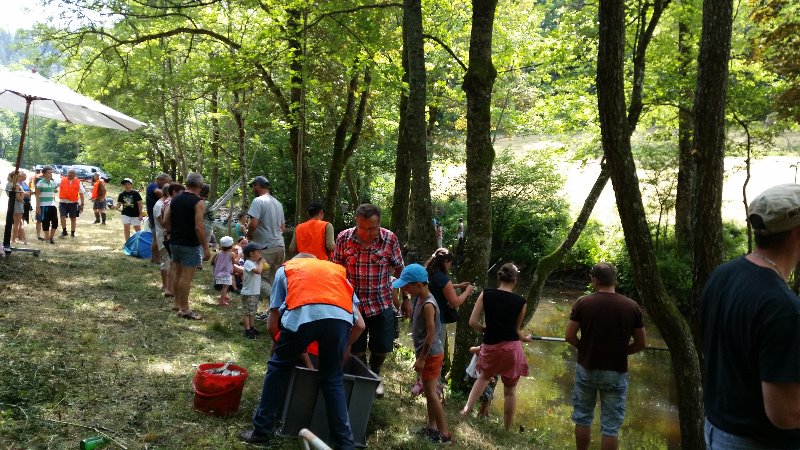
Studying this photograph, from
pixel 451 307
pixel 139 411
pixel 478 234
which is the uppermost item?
pixel 478 234

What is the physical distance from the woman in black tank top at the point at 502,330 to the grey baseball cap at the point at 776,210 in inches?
149

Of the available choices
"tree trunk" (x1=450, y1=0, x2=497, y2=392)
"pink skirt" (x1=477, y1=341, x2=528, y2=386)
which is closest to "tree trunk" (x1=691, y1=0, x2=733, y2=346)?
"pink skirt" (x1=477, y1=341, x2=528, y2=386)

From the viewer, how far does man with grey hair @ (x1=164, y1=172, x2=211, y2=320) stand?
7.22m

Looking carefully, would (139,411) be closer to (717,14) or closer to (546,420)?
(717,14)

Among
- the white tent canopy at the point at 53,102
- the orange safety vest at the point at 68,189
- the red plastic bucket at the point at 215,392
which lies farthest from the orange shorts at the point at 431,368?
the orange safety vest at the point at 68,189

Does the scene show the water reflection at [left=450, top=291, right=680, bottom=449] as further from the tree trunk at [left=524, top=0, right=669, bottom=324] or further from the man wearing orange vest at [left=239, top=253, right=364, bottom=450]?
the man wearing orange vest at [left=239, top=253, right=364, bottom=450]

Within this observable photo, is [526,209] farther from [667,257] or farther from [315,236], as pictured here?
[315,236]

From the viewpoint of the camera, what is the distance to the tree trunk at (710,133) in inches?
197

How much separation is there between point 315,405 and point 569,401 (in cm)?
714

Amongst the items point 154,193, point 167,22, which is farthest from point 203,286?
point 167,22

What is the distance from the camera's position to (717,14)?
4980 mm

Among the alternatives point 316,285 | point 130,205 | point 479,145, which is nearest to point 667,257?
point 479,145

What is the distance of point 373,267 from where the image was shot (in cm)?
552

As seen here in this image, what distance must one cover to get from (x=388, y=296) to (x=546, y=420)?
5080 millimetres
